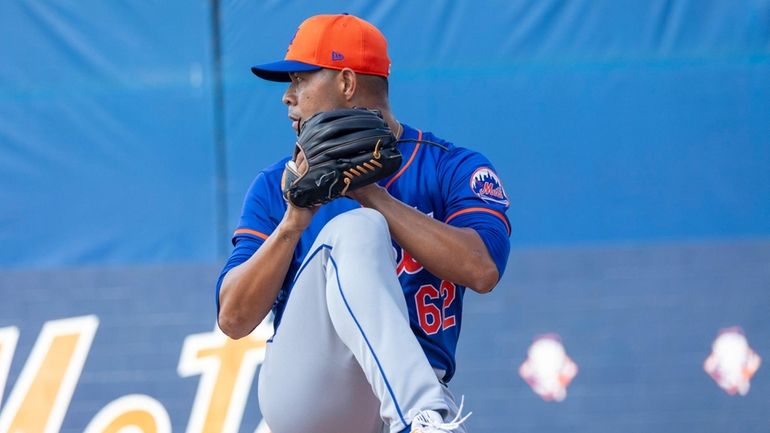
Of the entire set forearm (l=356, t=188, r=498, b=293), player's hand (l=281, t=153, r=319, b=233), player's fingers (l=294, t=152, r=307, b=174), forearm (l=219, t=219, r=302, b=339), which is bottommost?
forearm (l=219, t=219, r=302, b=339)

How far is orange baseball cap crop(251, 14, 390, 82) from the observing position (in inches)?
83.4

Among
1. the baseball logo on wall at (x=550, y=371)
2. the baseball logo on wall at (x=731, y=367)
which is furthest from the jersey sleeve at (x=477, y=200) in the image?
the baseball logo on wall at (x=731, y=367)

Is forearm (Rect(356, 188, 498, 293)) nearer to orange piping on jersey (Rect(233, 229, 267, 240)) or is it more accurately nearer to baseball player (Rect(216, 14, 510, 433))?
baseball player (Rect(216, 14, 510, 433))

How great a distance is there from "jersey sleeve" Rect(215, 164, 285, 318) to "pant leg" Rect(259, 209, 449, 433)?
0.68ft

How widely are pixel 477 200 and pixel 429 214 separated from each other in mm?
110

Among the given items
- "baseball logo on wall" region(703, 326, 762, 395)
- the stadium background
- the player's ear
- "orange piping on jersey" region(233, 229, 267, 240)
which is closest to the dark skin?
"orange piping on jersey" region(233, 229, 267, 240)

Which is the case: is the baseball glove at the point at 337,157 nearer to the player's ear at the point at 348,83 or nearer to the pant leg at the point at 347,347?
the pant leg at the point at 347,347

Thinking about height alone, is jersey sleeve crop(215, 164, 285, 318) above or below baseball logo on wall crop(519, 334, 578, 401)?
below

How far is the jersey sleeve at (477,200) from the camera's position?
2.01 meters

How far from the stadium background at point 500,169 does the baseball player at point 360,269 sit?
146 cm

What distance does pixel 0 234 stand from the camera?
145 inches

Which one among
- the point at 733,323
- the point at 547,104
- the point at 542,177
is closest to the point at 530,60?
the point at 547,104

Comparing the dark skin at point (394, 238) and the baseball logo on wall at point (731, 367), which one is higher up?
the baseball logo on wall at point (731, 367)

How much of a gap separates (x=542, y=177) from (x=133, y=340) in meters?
1.54
